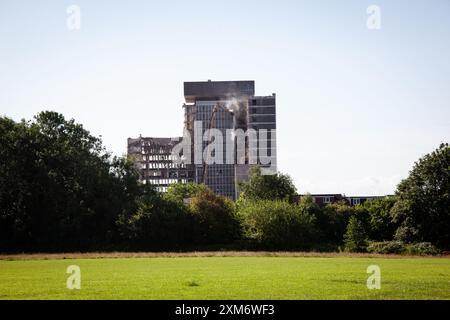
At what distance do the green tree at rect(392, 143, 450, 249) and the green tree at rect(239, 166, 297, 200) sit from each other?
33988 millimetres

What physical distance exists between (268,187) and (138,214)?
42850 mm

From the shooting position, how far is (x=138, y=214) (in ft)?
292

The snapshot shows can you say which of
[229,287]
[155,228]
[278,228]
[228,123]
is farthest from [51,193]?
[228,123]

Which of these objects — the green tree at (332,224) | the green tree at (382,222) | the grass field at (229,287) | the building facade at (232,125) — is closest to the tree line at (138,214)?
the green tree at (382,222)

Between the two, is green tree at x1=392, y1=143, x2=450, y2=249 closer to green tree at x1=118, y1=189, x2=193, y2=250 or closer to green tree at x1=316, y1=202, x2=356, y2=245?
green tree at x1=316, y1=202, x2=356, y2=245

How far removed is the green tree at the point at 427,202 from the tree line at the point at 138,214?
0.49 ft

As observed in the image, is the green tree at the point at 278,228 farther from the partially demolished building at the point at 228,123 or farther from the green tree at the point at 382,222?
the partially demolished building at the point at 228,123

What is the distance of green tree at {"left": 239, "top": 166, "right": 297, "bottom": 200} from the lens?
408ft

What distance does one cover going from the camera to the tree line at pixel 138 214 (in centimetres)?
8706

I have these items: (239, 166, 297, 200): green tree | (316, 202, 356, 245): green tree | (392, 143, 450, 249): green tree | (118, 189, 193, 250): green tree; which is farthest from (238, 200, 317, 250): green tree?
(239, 166, 297, 200): green tree

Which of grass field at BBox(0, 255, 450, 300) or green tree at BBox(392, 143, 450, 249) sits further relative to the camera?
green tree at BBox(392, 143, 450, 249)

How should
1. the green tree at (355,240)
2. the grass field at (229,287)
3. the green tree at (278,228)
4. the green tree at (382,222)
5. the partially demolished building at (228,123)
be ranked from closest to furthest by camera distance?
1. the grass field at (229,287)
2. the green tree at (355,240)
3. the green tree at (278,228)
4. the green tree at (382,222)
5. the partially demolished building at (228,123)

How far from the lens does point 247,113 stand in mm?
191125
